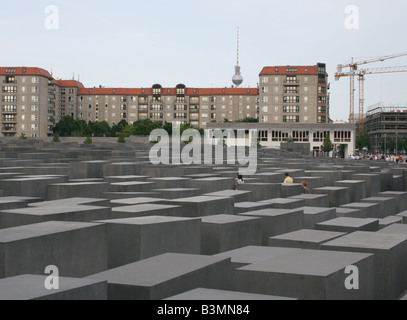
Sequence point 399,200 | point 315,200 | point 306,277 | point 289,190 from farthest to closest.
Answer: point 399,200, point 289,190, point 315,200, point 306,277

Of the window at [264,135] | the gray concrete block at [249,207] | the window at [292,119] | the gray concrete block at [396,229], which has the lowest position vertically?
the gray concrete block at [396,229]

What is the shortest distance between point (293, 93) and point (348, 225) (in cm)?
8402

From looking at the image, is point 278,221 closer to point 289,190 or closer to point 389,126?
point 289,190

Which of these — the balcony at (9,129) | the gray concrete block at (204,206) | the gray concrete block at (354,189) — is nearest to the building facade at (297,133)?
the balcony at (9,129)

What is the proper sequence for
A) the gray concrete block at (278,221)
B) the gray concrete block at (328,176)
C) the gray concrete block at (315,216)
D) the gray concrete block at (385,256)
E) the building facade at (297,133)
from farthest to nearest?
the building facade at (297,133) → the gray concrete block at (328,176) → the gray concrete block at (315,216) → the gray concrete block at (278,221) → the gray concrete block at (385,256)

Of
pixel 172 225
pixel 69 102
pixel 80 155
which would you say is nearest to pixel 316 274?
pixel 172 225

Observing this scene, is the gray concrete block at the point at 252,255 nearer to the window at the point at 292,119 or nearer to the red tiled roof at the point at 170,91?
the window at the point at 292,119

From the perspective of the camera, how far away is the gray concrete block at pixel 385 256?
7383mm

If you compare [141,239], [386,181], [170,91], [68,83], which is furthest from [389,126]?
[141,239]

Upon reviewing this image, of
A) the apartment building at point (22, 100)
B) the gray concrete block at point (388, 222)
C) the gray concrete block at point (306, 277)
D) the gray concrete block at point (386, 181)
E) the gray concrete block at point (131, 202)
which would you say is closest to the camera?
the gray concrete block at point (306, 277)

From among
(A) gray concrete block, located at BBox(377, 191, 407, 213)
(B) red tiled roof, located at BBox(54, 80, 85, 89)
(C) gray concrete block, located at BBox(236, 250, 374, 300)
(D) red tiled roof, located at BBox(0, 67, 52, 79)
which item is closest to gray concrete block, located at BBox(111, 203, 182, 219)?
(C) gray concrete block, located at BBox(236, 250, 374, 300)

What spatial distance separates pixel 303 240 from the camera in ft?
27.0

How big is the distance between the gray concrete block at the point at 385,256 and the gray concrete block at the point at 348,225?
1.23 m
